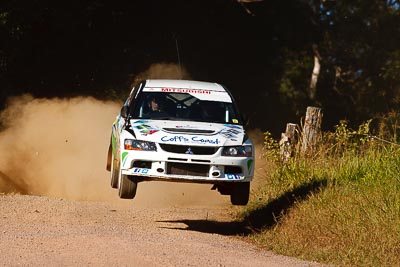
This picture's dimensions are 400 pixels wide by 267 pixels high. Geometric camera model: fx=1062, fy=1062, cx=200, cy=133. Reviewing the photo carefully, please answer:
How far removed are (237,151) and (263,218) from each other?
6.97ft

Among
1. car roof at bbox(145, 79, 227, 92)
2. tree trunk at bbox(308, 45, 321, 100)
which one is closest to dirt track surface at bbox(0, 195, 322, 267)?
car roof at bbox(145, 79, 227, 92)

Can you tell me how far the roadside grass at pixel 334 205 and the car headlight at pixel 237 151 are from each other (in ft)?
3.76

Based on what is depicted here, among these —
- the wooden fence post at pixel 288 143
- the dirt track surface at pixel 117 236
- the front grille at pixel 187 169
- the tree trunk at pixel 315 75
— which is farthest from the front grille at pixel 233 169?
the tree trunk at pixel 315 75

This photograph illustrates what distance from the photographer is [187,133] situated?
45.1 ft

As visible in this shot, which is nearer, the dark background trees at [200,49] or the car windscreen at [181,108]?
the car windscreen at [181,108]

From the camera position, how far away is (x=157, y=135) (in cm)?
1366

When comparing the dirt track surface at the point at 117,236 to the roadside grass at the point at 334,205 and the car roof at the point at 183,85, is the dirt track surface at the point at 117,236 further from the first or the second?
the car roof at the point at 183,85

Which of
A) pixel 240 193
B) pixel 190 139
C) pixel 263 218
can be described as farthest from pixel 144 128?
pixel 263 218

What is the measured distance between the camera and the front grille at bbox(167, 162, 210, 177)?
13.5m

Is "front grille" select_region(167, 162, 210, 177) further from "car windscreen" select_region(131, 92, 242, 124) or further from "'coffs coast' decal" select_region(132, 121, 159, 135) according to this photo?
"car windscreen" select_region(131, 92, 242, 124)

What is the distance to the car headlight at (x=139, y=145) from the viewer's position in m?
13.6

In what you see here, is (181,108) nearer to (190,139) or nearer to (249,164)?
(190,139)

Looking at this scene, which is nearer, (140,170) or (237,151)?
(140,170)

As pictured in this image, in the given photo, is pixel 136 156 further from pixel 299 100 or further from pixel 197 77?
pixel 299 100
